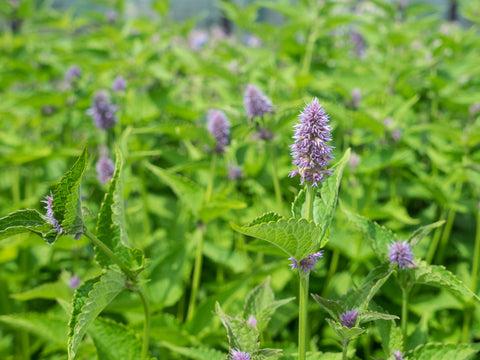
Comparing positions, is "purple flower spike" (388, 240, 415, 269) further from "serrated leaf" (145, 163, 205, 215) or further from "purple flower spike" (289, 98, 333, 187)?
"serrated leaf" (145, 163, 205, 215)

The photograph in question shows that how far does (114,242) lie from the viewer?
1228mm

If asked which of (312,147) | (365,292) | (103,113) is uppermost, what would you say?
(312,147)

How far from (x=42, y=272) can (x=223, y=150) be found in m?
1.58

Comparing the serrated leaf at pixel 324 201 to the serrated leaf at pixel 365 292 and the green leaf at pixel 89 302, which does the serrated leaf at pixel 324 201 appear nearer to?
the serrated leaf at pixel 365 292

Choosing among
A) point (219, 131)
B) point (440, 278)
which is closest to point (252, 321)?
point (440, 278)

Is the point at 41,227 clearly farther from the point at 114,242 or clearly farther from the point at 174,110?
the point at 174,110

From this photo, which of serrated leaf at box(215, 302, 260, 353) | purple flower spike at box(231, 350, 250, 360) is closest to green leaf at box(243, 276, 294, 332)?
serrated leaf at box(215, 302, 260, 353)

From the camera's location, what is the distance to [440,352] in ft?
4.00

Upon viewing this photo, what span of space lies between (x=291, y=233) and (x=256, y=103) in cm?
101

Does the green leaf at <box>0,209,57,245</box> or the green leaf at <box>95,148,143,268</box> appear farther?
the green leaf at <box>95,148,143,268</box>

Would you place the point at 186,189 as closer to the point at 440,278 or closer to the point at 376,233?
the point at 376,233

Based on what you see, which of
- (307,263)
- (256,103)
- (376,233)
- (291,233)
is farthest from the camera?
(256,103)

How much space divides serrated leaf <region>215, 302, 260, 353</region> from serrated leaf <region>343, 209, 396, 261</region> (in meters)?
0.42

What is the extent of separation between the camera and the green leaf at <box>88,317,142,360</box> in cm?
133
